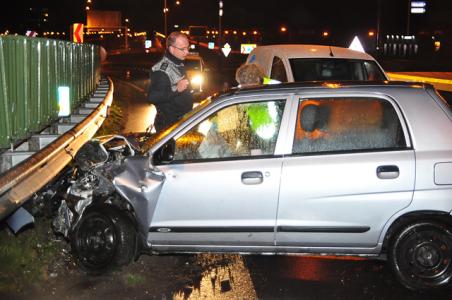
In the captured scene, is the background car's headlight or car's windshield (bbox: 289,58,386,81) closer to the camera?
car's windshield (bbox: 289,58,386,81)

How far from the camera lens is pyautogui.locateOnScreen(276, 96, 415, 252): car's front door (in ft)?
16.3

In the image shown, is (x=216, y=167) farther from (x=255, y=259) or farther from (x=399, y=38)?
(x=399, y=38)

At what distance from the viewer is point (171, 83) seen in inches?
271

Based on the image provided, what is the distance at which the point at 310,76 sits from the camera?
376 inches

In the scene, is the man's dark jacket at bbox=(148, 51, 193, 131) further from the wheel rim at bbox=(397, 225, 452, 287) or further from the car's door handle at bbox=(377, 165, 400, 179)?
the wheel rim at bbox=(397, 225, 452, 287)

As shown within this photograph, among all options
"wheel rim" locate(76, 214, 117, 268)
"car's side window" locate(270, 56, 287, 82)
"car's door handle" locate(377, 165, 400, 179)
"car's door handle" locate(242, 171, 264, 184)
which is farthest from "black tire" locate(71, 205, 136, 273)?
"car's side window" locate(270, 56, 287, 82)

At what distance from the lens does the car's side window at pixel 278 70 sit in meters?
9.70

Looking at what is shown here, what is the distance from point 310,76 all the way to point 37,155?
14.9 feet

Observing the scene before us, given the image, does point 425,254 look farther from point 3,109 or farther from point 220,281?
point 3,109

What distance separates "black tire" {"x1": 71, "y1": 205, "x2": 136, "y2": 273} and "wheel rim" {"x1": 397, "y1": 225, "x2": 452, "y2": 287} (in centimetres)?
229

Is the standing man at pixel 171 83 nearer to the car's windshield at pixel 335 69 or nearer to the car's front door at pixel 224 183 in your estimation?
the car's front door at pixel 224 183

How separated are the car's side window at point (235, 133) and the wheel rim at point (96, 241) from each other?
86cm

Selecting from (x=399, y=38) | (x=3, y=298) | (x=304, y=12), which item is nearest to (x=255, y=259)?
(x=3, y=298)

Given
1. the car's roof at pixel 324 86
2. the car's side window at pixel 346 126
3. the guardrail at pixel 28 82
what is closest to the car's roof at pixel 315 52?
the guardrail at pixel 28 82
